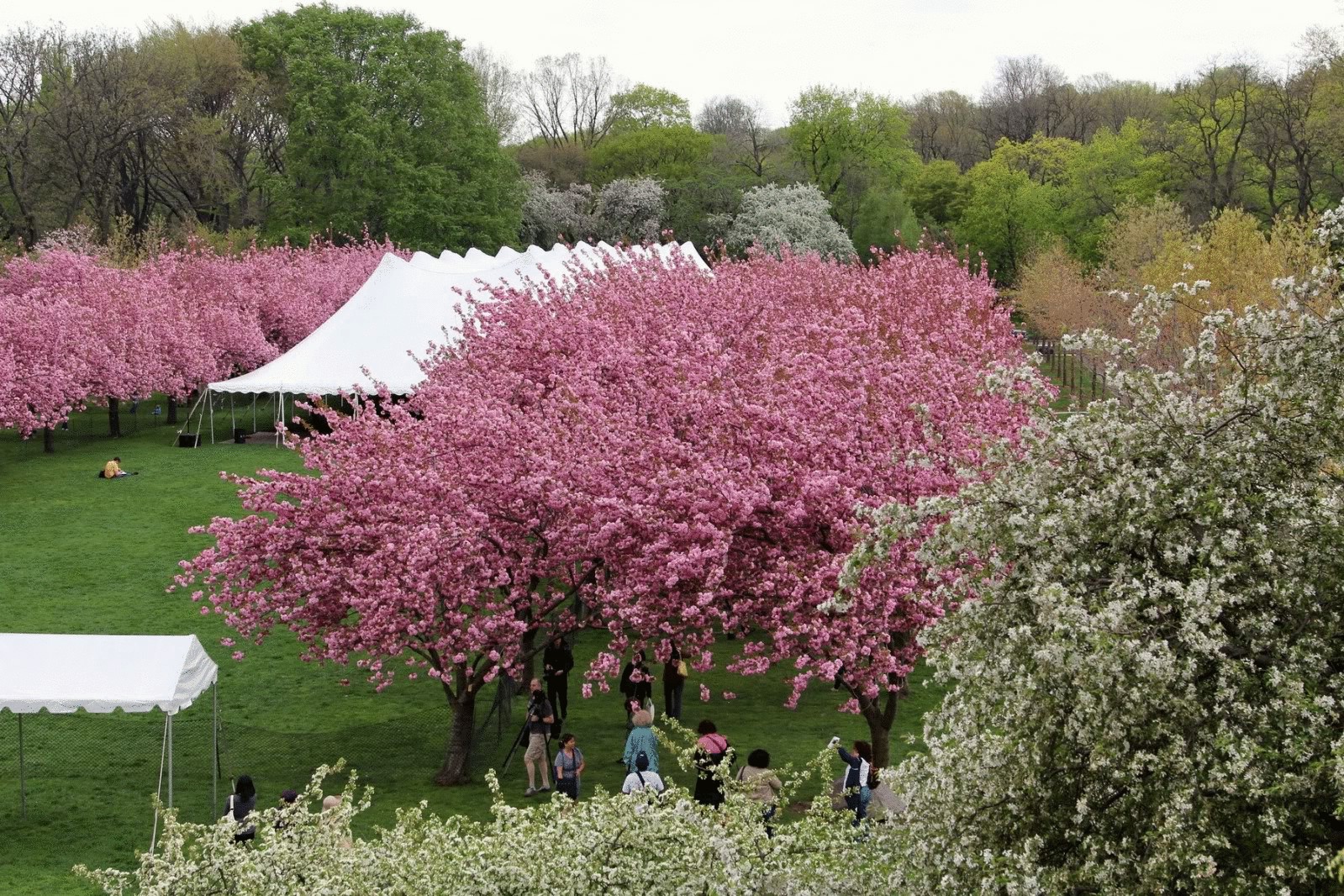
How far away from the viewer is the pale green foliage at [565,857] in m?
9.24

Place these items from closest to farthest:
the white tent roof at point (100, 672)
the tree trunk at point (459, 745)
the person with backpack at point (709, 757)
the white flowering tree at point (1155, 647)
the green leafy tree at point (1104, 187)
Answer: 1. the white flowering tree at point (1155, 647)
2. the person with backpack at point (709, 757)
3. the white tent roof at point (100, 672)
4. the tree trunk at point (459, 745)
5. the green leafy tree at point (1104, 187)

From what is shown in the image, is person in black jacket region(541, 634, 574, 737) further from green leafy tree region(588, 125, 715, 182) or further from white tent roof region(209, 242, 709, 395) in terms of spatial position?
green leafy tree region(588, 125, 715, 182)

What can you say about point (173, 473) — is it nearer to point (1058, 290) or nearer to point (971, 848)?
point (971, 848)

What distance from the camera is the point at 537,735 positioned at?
18.9 meters

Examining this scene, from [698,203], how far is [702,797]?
260ft

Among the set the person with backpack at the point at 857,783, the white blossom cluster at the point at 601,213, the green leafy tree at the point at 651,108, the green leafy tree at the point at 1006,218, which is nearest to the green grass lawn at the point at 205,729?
the person with backpack at the point at 857,783

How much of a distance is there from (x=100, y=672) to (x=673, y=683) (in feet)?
25.6

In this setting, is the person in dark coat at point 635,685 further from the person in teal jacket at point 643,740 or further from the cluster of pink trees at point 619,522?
the person in teal jacket at point 643,740

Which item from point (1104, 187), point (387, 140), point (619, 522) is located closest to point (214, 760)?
point (619, 522)

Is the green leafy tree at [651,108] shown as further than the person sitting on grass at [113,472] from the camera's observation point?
Yes

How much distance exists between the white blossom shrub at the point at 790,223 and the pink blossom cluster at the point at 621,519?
62620mm

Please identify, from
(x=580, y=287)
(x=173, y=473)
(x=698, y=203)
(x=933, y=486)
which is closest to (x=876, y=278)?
(x=580, y=287)

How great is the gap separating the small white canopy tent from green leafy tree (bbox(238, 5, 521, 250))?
60327 mm

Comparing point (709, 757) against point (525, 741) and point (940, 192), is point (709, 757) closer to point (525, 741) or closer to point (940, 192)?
point (525, 741)
